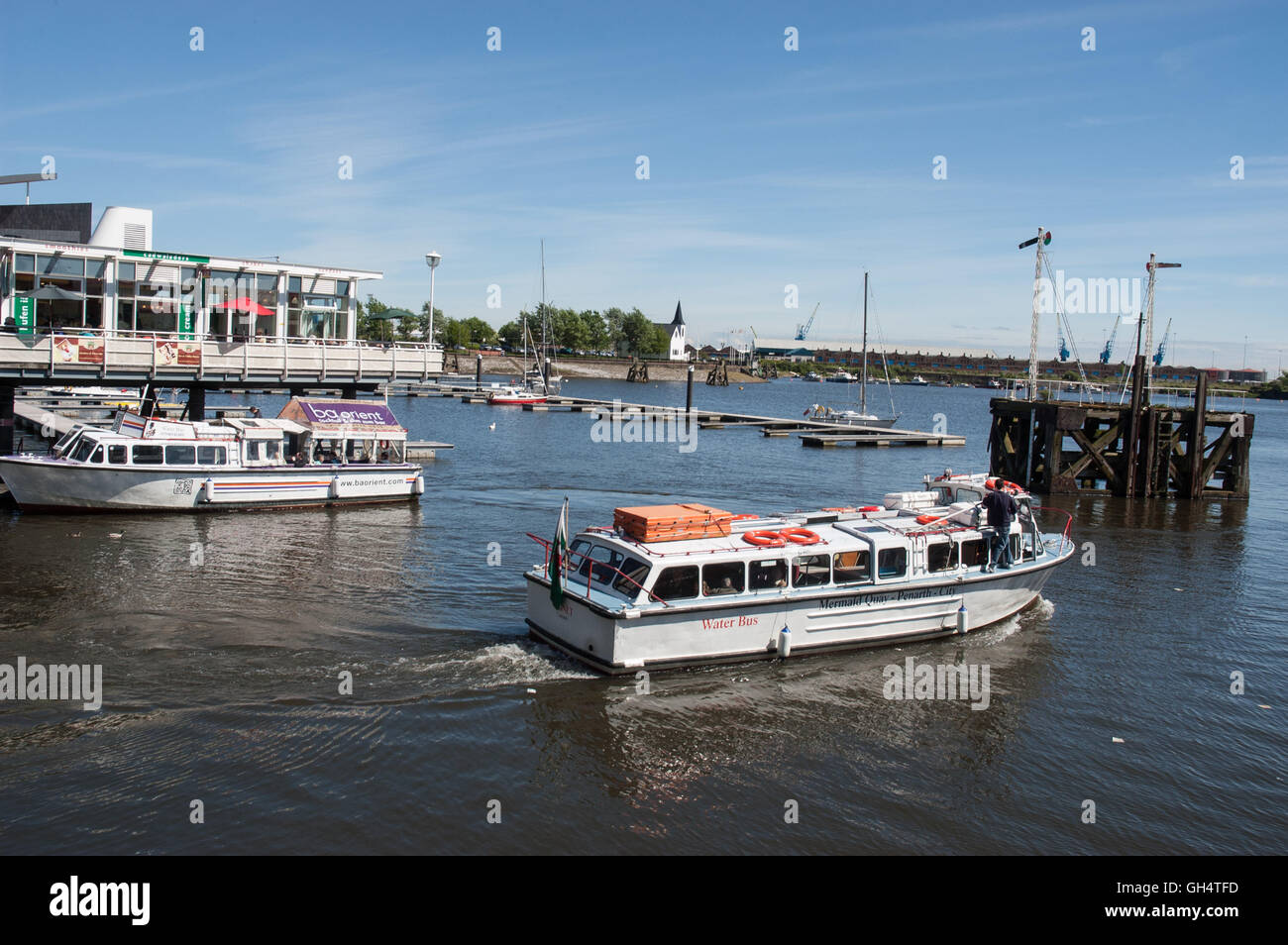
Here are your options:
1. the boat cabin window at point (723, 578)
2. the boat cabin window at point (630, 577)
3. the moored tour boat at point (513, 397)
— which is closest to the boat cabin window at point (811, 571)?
the boat cabin window at point (723, 578)

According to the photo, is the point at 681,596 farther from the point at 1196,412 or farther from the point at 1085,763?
the point at 1196,412

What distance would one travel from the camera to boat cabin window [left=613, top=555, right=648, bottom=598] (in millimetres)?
17431

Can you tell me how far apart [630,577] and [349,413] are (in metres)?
20.4

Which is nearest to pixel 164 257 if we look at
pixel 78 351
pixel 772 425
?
pixel 78 351

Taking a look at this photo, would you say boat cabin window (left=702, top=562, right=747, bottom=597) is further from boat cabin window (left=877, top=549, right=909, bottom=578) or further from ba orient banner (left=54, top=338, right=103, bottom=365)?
ba orient banner (left=54, top=338, right=103, bottom=365)

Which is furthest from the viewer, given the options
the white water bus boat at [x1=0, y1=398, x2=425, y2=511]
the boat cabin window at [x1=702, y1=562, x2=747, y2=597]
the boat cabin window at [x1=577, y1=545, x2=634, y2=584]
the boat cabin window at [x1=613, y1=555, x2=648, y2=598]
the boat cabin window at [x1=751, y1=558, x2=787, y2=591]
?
the white water bus boat at [x1=0, y1=398, x2=425, y2=511]

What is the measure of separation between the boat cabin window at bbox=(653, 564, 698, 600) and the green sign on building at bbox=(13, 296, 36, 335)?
2406 cm

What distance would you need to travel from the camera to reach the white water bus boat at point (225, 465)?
29.5 m

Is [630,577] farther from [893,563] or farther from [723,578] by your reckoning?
[893,563]

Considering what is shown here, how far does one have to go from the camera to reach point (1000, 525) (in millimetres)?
21484

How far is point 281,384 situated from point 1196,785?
104 ft

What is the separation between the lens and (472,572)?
2528 cm

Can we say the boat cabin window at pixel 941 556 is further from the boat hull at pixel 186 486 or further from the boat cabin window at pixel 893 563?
the boat hull at pixel 186 486

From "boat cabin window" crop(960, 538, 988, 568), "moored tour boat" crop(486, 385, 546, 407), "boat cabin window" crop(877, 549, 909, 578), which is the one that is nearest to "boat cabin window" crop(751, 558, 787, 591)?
"boat cabin window" crop(877, 549, 909, 578)
